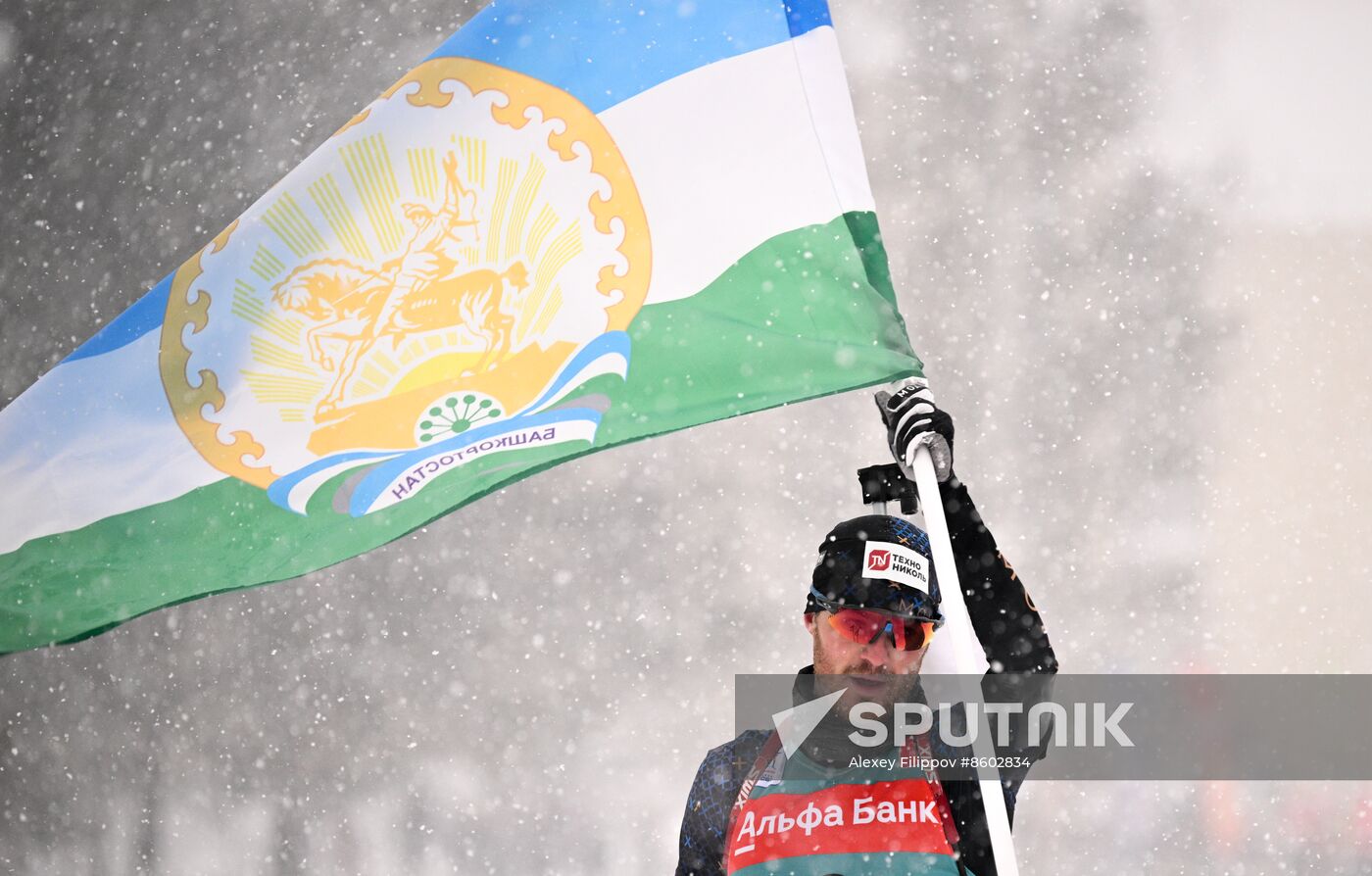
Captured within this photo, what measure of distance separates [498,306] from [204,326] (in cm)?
68

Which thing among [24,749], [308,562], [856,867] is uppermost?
[24,749]

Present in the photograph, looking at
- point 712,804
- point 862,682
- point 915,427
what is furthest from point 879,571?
point 712,804

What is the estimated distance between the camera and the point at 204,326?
312 cm

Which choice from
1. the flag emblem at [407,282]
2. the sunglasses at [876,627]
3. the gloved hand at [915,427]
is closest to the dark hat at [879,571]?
the sunglasses at [876,627]

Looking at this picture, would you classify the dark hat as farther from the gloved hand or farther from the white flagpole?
the white flagpole

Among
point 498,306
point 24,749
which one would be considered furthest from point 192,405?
point 24,749

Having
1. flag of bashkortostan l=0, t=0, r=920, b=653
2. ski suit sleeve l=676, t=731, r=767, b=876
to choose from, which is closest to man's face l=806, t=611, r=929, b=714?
ski suit sleeve l=676, t=731, r=767, b=876

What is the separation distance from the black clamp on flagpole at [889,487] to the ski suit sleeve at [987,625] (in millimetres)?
71

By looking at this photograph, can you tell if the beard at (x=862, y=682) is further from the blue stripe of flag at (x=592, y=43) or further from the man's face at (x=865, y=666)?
the blue stripe of flag at (x=592, y=43)

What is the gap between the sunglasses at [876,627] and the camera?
274 centimetres

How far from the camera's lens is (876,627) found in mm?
2756

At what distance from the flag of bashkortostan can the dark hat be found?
37 centimetres

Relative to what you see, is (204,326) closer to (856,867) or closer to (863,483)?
(863,483)

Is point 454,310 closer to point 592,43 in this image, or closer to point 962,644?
point 592,43
